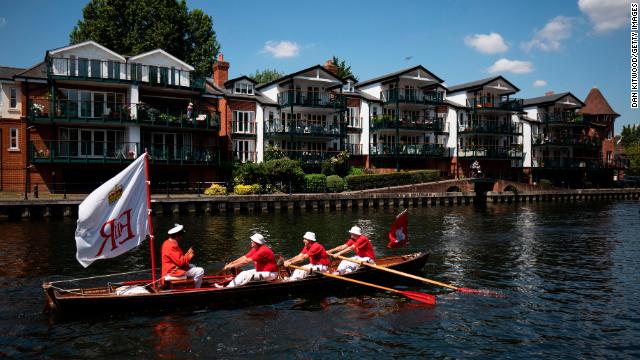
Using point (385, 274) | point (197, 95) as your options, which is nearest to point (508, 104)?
point (197, 95)

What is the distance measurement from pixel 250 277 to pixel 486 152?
57592mm

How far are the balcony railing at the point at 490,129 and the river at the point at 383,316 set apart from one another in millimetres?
41124

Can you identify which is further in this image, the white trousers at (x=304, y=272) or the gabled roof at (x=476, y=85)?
the gabled roof at (x=476, y=85)

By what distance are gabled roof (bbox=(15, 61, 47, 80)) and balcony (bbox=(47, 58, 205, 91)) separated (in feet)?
4.74

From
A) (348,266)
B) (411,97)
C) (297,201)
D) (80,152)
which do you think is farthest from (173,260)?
(411,97)

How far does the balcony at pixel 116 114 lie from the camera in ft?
135

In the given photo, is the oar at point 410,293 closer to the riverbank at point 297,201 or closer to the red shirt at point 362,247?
the red shirt at point 362,247

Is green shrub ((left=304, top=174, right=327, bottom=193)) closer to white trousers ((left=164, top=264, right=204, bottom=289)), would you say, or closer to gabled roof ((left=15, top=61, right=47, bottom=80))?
gabled roof ((left=15, top=61, right=47, bottom=80))

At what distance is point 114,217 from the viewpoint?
1327 centimetres

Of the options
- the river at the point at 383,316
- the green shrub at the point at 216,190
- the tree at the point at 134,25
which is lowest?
the river at the point at 383,316

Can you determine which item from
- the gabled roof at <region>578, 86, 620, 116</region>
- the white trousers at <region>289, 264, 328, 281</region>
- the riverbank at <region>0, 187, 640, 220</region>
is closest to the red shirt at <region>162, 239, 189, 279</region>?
the white trousers at <region>289, 264, 328, 281</region>

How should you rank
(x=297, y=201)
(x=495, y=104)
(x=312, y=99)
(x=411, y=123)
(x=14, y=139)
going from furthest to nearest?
(x=495, y=104)
(x=411, y=123)
(x=312, y=99)
(x=297, y=201)
(x=14, y=139)

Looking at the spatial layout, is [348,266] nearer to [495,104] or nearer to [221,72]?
[221,72]

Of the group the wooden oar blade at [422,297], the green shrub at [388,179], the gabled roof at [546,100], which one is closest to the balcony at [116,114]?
the green shrub at [388,179]
